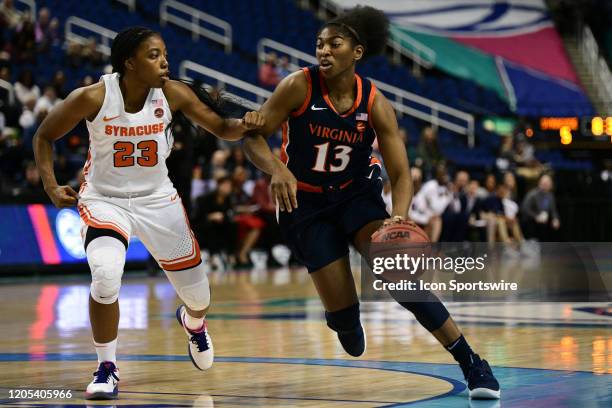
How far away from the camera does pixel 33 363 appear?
759 cm

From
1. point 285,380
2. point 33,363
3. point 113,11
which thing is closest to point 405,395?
point 285,380

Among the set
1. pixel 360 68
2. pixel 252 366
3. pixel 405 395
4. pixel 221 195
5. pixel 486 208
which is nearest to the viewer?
pixel 405 395

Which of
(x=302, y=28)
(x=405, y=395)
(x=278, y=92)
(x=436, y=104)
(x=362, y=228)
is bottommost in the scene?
(x=405, y=395)

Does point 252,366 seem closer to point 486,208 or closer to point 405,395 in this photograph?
point 405,395

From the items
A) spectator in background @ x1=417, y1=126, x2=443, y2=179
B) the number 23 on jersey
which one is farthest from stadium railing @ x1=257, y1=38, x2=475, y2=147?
the number 23 on jersey

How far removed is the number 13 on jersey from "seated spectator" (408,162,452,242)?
44.1 feet

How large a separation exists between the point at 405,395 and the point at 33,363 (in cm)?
262

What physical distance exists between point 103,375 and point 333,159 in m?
1.63

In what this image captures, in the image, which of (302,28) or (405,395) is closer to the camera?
→ (405,395)

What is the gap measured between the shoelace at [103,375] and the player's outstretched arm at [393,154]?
164 centimetres

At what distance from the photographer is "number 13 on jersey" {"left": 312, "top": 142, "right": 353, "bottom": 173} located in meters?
6.56

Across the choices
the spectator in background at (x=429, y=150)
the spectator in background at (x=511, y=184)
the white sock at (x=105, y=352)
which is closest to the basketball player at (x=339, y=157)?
the white sock at (x=105, y=352)

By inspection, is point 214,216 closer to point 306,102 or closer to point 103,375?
point 306,102

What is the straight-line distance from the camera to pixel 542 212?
21.8 m
